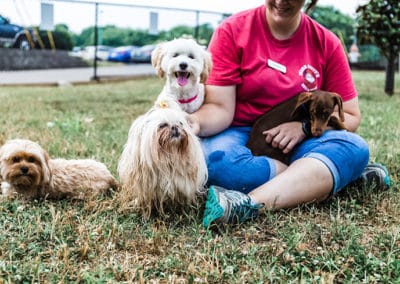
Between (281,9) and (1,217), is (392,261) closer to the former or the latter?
(281,9)

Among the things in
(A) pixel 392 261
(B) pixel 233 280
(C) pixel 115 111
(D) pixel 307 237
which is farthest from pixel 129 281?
(C) pixel 115 111

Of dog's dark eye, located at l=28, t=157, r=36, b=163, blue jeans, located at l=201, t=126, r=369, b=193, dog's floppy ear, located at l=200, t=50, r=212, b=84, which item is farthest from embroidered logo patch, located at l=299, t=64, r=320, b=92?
dog's dark eye, located at l=28, t=157, r=36, b=163

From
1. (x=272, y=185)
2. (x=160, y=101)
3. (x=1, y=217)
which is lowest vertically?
(x=1, y=217)

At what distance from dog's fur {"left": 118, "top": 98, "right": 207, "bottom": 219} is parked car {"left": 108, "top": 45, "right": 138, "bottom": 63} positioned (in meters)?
11.1

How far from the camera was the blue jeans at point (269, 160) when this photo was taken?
116 inches

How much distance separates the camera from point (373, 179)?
10.7ft

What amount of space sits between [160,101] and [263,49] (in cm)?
86

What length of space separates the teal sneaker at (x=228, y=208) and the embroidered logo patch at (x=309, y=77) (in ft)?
3.05

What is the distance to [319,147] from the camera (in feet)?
9.85

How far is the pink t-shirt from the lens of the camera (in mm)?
3268

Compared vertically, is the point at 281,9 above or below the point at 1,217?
above

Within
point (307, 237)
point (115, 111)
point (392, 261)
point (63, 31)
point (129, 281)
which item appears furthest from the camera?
point (63, 31)

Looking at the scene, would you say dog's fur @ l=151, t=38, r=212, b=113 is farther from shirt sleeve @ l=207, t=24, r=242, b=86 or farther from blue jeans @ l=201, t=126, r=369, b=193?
blue jeans @ l=201, t=126, r=369, b=193

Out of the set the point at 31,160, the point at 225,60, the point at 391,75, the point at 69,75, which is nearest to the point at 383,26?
the point at 391,75
